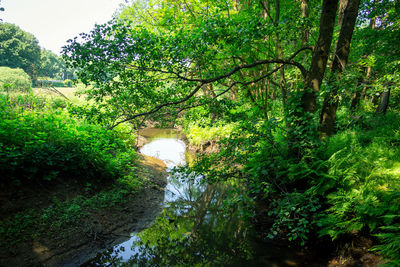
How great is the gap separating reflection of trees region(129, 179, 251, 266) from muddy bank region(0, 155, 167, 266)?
55 cm

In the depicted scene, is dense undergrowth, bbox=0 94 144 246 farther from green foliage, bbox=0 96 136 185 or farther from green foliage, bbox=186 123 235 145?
green foliage, bbox=186 123 235 145

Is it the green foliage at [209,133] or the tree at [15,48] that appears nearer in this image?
the green foliage at [209,133]

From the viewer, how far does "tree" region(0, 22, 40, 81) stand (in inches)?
1694

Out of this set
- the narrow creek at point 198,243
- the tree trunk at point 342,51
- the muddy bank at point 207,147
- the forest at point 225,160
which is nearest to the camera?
the forest at point 225,160

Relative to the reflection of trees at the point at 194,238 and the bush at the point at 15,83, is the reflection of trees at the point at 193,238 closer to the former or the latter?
the reflection of trees at the point at 194,238

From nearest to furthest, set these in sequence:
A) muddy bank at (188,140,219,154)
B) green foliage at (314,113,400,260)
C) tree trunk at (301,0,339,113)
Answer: green foliage at (314,113,400,260) < tree trunk at (301,0,339,113) < muddy bank at (188,140,219,154)

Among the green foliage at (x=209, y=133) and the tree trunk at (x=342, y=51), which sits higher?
the tree trunk at (x=342, y=51)

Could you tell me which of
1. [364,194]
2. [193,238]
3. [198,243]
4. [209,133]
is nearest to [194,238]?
[193,238]

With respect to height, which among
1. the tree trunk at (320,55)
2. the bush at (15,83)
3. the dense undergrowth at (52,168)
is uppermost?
the tree trunk at (320,55)

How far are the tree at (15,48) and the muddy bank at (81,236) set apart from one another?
2015 inches

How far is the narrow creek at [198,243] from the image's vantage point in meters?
4.36

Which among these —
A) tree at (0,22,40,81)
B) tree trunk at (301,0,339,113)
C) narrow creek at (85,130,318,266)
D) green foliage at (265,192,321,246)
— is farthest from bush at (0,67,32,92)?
tree at (0,22,40,81)

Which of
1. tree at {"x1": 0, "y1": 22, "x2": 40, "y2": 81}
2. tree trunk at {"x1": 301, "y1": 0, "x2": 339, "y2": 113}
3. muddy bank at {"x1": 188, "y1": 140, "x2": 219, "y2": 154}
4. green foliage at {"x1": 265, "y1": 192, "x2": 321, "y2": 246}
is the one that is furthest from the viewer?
tree at {"x1": 0, "y1": 22, "x2": 40, "y2": 81}

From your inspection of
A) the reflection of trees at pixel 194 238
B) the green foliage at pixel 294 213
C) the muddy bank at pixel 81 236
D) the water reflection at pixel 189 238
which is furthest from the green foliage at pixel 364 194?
the muddy bank at pixel 81 236
